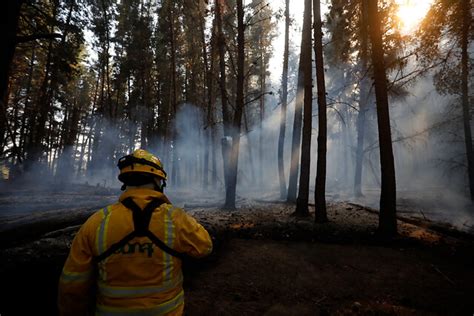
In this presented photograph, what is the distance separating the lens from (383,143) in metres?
6.89

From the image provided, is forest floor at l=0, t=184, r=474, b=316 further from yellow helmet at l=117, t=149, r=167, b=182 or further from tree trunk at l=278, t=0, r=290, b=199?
tree trunk at l=278, t=0, r=290, b=199

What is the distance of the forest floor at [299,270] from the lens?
370cm

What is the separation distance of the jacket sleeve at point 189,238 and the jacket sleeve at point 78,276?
0.60 m

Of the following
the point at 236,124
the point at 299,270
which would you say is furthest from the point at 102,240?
the point at 236,124

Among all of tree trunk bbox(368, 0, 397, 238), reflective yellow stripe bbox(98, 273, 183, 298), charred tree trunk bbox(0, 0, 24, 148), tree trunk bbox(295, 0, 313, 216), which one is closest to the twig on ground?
tree trunk bbox(368, 0, 397, 238)

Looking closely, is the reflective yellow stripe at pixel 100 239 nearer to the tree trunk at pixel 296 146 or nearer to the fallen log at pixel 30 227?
the fallen log at pixel 30 227

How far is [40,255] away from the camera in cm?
383

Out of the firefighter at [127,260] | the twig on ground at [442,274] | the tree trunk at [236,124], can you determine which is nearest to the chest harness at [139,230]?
the firefighter at [127,260]

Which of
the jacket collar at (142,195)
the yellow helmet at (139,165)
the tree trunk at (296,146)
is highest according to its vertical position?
the tree trunk at (296,146)

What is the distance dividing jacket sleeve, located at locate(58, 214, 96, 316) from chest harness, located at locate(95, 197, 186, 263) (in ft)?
0.29

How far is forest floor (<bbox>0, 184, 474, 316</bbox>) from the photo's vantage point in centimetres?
370

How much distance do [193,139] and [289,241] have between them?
83.4ft

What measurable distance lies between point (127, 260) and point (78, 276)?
34 cm

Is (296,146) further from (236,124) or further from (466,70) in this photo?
(466,70)
